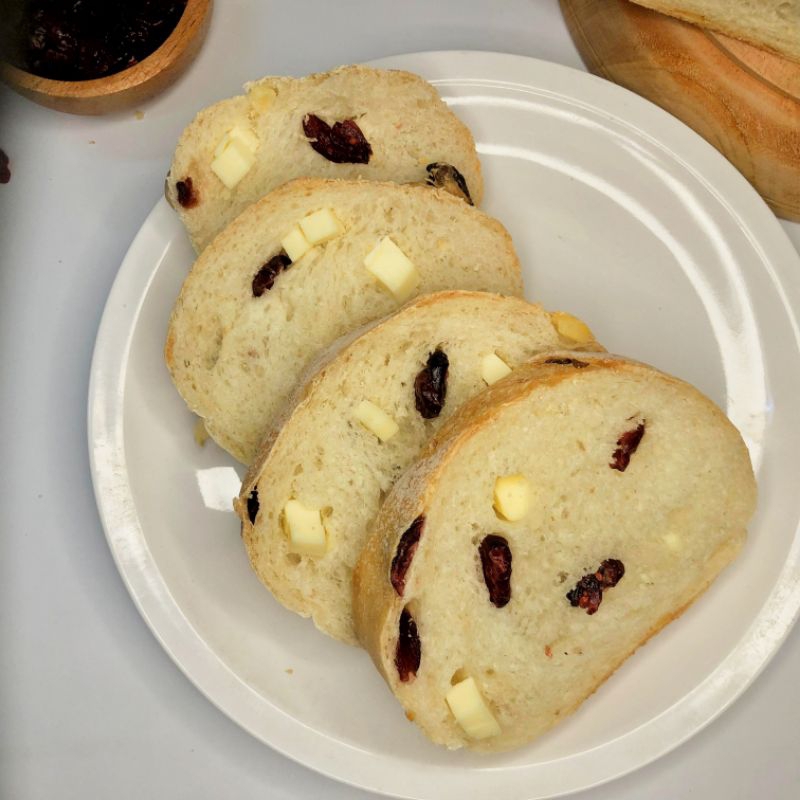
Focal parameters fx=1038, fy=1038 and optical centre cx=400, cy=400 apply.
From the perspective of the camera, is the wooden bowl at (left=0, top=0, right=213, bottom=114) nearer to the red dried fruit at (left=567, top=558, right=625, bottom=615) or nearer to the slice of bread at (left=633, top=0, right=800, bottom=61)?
the slice of bread at (left=633, top=0, right=800, bottom=61)

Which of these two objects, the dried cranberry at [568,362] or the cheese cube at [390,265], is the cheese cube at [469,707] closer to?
the dried cranberry at [568,362]

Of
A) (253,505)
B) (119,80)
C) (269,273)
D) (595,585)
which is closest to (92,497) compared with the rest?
(253,505)

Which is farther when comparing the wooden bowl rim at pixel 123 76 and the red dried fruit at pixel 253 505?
the wooden bowl rim at pixel 123 76

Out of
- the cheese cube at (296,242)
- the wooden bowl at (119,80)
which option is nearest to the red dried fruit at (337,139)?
the cheese cube at (296,242)

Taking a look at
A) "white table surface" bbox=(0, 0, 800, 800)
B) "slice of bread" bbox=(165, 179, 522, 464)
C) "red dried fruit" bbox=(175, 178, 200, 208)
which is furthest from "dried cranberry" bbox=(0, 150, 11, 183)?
"slice of bread" bbox=(165, 179, 522, 464)

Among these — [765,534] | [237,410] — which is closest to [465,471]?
[237,410]

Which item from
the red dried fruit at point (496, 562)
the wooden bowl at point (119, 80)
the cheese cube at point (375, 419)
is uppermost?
the wooden bowl at point (119, 80)
